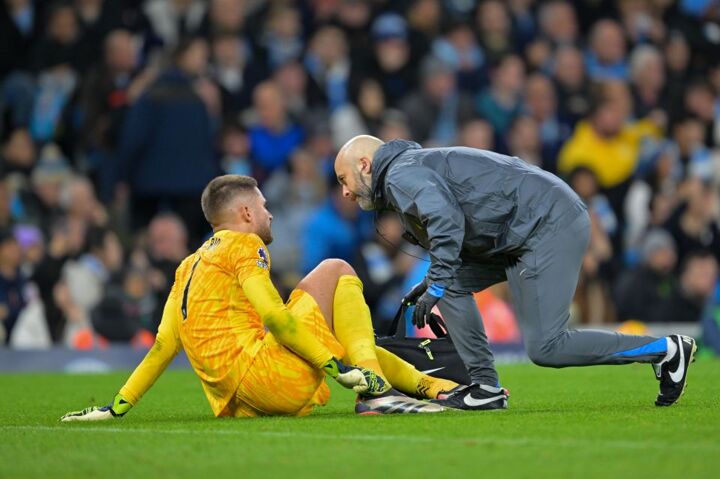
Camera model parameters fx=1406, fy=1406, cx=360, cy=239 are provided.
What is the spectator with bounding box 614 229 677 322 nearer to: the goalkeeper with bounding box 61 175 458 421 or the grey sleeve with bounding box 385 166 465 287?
the goalkeeper with bounding box 61 175 458 421

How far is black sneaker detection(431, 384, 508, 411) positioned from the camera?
7.95 meters

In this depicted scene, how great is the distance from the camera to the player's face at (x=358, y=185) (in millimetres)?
7691

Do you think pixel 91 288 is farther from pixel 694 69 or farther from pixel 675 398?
pixel 694 69

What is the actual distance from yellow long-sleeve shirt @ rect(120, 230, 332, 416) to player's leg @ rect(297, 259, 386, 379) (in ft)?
1.19

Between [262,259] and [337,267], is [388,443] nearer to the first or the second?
[262,259]

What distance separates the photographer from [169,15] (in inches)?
685

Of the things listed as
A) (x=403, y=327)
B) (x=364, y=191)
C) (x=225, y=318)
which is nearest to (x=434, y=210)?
(x=364, y=191)

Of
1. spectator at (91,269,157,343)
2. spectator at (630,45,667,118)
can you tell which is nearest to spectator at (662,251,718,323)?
spectator at (630,45,667,118)

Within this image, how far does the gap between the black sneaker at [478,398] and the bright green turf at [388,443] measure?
0.19 meters

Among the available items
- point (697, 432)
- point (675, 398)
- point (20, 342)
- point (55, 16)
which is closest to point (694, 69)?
point (55, 16)

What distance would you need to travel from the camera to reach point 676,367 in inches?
301

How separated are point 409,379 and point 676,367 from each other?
5.08 feet

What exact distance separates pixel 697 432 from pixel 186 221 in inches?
394

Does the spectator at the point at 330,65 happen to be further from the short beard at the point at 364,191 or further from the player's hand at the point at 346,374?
the player's hand at the point at 346,374
